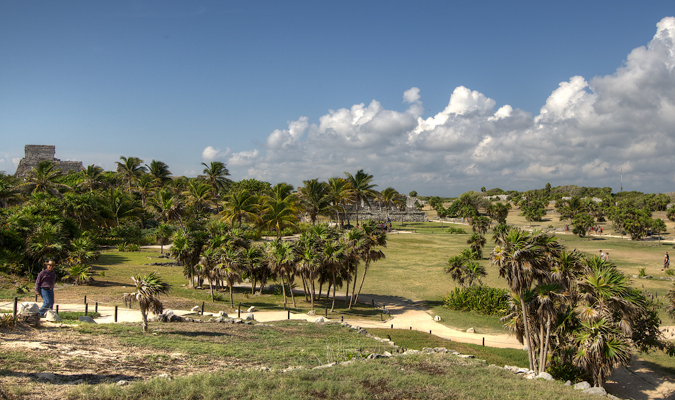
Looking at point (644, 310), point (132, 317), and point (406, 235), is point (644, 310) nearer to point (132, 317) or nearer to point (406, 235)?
point (132, 317)

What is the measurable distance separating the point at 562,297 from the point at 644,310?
3.41m

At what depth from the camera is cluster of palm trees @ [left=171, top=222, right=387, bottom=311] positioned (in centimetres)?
2492

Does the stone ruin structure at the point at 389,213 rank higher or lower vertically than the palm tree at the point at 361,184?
lower

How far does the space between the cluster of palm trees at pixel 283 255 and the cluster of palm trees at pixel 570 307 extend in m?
11.7

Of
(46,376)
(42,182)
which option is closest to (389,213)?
(42,182)

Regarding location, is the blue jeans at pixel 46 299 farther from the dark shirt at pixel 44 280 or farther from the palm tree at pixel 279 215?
the palm tree at pixel 279 215

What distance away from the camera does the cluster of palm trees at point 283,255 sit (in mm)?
24922

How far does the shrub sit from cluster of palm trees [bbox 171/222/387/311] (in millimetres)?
6554

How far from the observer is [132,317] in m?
17.7

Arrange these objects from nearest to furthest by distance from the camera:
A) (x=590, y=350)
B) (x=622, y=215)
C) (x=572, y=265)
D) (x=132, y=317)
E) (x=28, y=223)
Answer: (x=590, y=350), (x=572, y=265), (x=132, y=317), (x=28, y=223), (x=622, y=215)

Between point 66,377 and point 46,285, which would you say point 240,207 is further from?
point 66,377

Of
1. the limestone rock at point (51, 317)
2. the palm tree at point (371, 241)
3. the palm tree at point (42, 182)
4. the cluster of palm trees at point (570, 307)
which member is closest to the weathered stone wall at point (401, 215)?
the palm tree at point (42, 182)

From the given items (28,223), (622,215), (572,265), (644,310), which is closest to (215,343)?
(572,265)

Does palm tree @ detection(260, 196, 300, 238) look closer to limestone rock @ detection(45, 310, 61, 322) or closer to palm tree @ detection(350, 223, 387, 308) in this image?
palm tree @ detection(350, 223, 387, 308)
